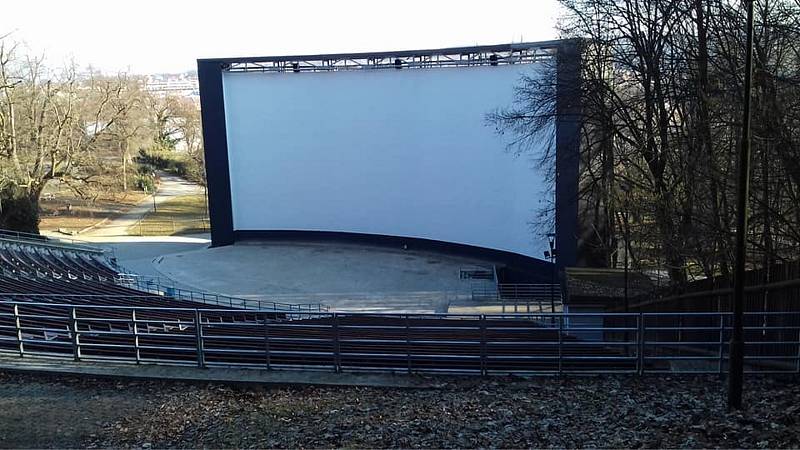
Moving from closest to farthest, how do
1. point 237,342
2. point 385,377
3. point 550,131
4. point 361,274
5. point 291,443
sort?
point 291,443 → point 385,377 → point 237,342 → point 550,131 → point 361,274

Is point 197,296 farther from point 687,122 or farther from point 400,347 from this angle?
point 687,122

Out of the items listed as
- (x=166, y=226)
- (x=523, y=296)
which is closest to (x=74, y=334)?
(x=523, y=296)

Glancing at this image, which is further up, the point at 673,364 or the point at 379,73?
the point at 379,73

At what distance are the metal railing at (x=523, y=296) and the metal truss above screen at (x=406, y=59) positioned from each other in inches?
370

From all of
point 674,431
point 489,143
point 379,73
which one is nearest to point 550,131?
point 489,143

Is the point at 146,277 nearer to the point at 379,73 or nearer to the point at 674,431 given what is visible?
the point at 379,73

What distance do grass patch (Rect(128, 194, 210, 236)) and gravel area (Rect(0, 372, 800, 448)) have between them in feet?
152

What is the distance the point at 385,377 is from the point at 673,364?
3.69 m

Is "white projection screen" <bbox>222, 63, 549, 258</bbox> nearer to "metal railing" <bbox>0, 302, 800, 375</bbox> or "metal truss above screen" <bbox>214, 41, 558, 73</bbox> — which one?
"metal truss above screen" <bbox>214, 41, 558, 73</bbox>

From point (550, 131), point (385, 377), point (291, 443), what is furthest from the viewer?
point (550, 131)

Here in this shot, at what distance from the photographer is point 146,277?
2923 centimetres

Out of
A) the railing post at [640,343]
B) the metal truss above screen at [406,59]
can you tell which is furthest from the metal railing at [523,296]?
the railing post at [640,343]

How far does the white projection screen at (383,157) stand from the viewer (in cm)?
2853

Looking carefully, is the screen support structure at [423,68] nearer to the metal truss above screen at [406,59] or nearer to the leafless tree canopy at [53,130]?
the metal truss above screen at [406,59]
